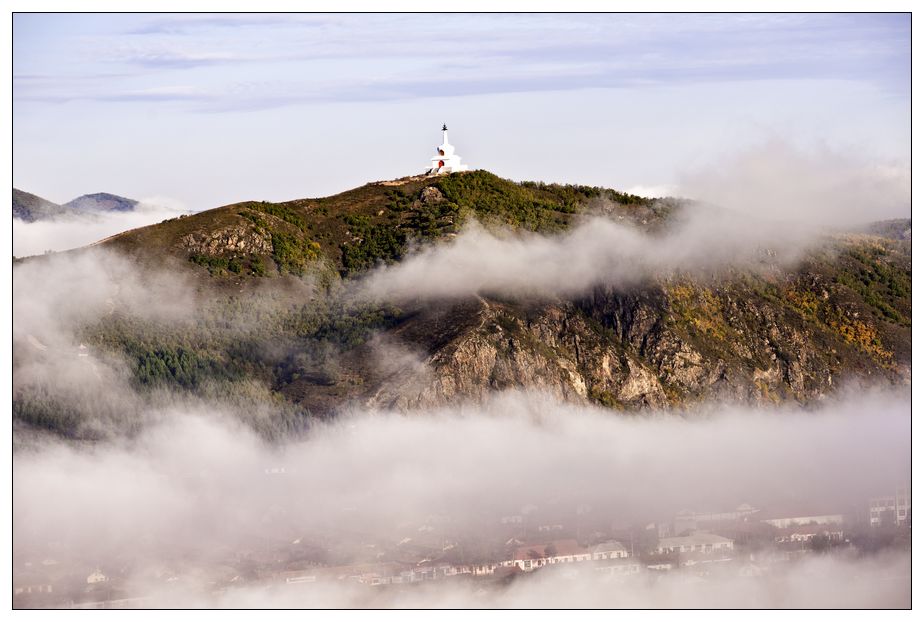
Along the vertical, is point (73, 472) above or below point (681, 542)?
above

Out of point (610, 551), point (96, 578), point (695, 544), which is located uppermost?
point (96, 578)

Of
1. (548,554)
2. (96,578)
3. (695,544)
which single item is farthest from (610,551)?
(96,578)

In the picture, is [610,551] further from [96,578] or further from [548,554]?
[96,578]

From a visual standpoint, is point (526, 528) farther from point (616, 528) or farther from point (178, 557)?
point (178, 557)

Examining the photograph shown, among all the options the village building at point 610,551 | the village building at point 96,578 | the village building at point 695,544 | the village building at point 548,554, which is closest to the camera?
the village building at point 96,578

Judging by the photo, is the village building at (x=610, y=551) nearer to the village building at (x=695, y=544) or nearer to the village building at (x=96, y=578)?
the village building at (x=695, y=544)

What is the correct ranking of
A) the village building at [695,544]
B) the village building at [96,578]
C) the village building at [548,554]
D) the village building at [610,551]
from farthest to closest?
the village building at [695,544], the village building at [610,551], the village building at [548,554], the village building at [96,578]

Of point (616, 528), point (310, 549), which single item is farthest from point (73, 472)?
point (616, 528)

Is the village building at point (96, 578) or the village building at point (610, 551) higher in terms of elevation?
the village building at point (96, 578)

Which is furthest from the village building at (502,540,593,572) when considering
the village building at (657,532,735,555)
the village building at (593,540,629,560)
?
the village building at (657,532,735,555)

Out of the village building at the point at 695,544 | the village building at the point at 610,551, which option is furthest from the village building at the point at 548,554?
the village building at the point at 695,544

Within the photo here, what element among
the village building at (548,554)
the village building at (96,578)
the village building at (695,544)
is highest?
the village building at (96,578)
